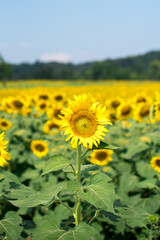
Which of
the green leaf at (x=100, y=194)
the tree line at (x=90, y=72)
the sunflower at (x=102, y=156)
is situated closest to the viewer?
the green leaf at (x=100, y=194)

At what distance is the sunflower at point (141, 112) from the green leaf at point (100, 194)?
9.20 ft

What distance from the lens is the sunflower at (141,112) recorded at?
443 centimetres

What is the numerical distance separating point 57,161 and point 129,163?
256cm

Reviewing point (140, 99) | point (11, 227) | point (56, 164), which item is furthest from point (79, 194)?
point (140, 99)

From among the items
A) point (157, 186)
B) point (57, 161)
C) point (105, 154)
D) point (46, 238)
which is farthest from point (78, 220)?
point (105, 154)

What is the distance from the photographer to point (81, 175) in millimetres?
2018

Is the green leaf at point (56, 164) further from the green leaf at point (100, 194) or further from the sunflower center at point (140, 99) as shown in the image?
the sunflower center at point (140, 99)

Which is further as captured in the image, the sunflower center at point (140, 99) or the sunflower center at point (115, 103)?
the sunflower center at point (115, 103)

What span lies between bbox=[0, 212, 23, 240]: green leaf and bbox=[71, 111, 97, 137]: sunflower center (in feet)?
2.72

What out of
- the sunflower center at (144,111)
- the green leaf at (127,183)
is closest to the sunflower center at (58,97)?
the sunflower center at (144,111)

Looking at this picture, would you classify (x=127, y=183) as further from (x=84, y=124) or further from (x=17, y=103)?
(x=17, y=103)

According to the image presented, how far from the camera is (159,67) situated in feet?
220

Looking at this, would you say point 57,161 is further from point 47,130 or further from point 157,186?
point 47,130

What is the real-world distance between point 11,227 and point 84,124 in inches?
36.5
